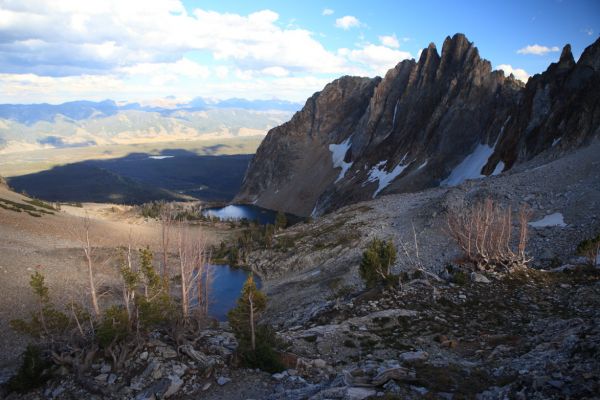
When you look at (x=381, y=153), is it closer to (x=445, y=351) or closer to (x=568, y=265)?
(x=568, y=265)

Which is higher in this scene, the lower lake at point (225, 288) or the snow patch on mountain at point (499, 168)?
the snow patch on mountain at point (499, 168)

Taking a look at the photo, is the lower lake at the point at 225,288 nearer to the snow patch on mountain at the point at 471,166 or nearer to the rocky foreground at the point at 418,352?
the rocky foreground at the point at 418,352

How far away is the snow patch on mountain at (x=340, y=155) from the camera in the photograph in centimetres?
14036

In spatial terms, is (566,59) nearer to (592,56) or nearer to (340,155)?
(592,56)

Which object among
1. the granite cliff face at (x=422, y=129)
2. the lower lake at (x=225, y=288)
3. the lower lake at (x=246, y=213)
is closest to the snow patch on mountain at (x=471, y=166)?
the granite cliff face at (x=422, y=129)

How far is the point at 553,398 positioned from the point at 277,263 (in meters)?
51.4

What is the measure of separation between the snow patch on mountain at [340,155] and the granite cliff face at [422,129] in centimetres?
47

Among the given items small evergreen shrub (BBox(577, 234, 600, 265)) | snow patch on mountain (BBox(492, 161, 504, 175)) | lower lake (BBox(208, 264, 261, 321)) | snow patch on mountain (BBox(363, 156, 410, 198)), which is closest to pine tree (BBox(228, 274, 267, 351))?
small evergreen shrub (BBox(577, 234, 600, 265))

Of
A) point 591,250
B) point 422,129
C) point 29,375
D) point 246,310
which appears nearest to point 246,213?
point 422,129

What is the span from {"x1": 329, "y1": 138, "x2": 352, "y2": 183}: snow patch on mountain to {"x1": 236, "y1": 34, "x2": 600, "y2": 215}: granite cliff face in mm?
474

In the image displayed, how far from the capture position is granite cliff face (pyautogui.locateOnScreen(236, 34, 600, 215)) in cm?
7794

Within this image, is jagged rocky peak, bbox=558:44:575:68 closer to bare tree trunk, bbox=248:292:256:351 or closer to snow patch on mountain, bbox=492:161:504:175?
snow patch on mountain, bbox=492:161:504:175

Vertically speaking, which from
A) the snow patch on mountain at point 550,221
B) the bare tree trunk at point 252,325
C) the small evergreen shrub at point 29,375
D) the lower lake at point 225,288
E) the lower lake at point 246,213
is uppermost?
the snow patch on mountain at point 550,221

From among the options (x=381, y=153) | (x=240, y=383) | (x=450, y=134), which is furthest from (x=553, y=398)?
(x=381, y=153)
